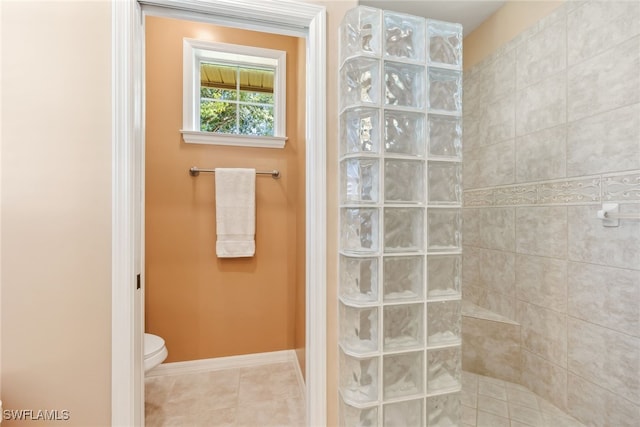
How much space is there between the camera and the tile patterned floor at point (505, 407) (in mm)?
1553

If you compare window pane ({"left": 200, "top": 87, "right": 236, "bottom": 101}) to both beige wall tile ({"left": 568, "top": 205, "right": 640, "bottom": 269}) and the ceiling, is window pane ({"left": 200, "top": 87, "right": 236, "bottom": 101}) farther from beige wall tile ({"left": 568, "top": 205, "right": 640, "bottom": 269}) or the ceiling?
beige wall tile ({"left": 568, "top": 205, "right": 640, "bottom": 269})

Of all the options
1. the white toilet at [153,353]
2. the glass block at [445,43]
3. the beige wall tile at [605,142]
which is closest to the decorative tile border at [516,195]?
the beige wall tile at [605,142]

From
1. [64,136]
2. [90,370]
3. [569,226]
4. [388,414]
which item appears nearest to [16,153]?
[64,136]

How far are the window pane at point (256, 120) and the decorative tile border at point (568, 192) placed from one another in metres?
1.69

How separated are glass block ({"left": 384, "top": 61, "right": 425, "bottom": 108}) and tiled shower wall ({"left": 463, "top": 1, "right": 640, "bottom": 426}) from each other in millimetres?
963

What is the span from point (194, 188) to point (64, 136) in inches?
42.0

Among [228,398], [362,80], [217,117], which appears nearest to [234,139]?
[217,117]

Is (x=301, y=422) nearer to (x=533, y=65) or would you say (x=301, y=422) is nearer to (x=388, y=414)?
(x=388, y=414)

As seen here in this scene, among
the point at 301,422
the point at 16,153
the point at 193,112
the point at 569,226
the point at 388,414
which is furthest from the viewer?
the point at 193,112

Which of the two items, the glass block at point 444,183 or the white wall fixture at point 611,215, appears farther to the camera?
the white wall fixture at point 611,215

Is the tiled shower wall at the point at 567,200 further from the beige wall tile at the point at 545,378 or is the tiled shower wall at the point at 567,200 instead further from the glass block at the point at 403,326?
the glass block at the point at 403,326

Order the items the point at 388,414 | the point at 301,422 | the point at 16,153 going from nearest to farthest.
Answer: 1. the point at 16,153
2. the point at 388,414
3. the point at 301,422

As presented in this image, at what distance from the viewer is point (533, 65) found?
69.5 inches

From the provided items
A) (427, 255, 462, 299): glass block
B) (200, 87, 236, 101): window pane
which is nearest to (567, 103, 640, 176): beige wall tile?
(427, 255, 462, 299): glass block
